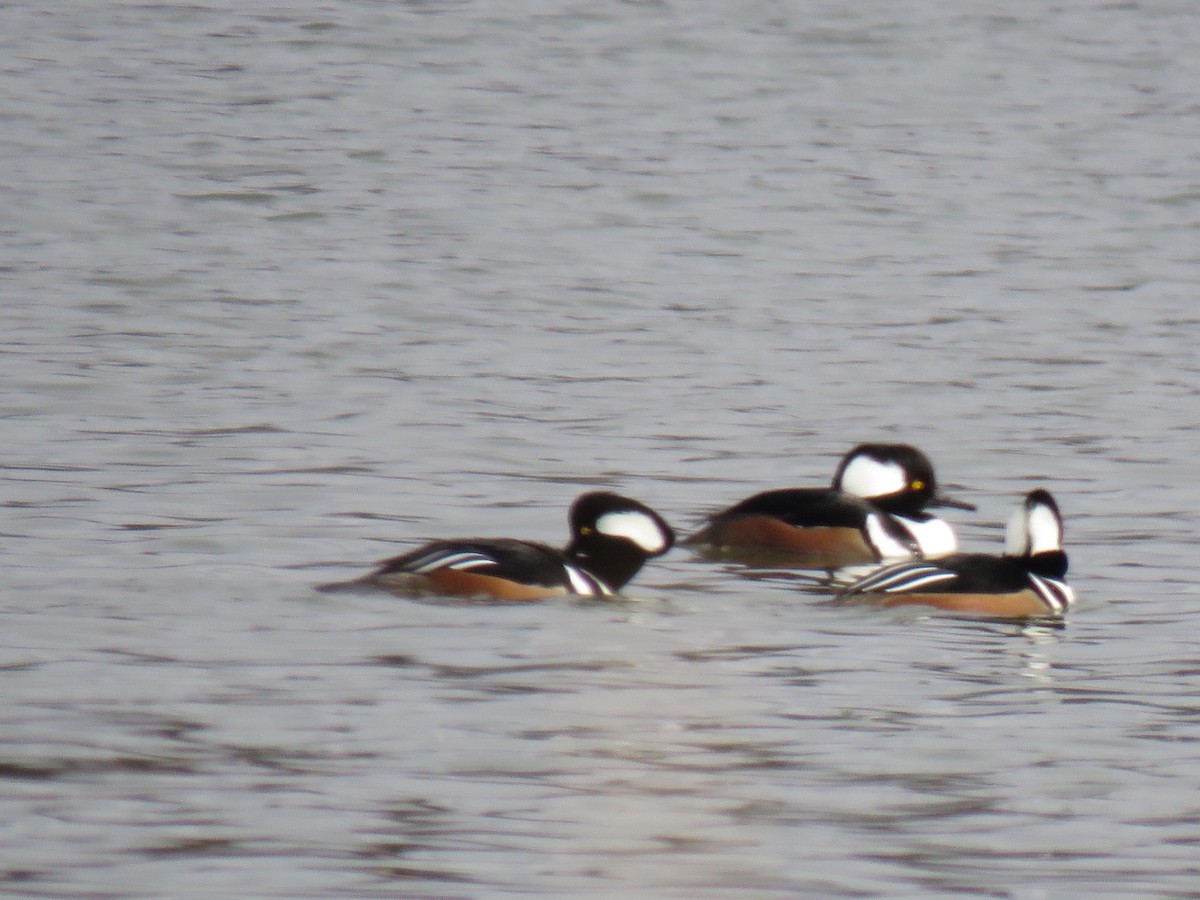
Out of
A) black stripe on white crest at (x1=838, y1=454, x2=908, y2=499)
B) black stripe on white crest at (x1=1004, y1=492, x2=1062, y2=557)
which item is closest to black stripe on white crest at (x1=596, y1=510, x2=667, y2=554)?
black stripe on white crest at (x1=1004, y1=492, x2=1062, y2=557)

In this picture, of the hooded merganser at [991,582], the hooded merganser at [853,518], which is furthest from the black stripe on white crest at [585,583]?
the hooded merganser at [853,518]

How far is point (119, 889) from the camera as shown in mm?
5801

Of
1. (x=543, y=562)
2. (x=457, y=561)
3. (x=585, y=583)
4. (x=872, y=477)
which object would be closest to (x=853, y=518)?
(x=872, y=477)

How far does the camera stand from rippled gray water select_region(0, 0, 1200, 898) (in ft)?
21.6

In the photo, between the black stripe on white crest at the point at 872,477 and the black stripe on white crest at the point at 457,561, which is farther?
the black stripe on white crest at the point at 872,477

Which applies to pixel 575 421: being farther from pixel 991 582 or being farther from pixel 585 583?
pixel 991 582

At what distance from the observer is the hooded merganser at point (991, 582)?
9.63 meters

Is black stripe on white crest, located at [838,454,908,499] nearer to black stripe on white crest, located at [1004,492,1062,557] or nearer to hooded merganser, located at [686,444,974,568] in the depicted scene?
hooded merganser, located at [686,444,974,568]

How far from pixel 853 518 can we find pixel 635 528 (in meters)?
1.91

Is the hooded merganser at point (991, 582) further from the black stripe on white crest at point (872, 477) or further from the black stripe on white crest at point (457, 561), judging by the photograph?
the black stripe on white crest at point (872, 477)

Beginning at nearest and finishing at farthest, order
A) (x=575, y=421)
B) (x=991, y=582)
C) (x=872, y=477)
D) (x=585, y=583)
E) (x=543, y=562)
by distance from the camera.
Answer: (x=543, y=562) < (x=585, y=583) < (x=991, y=582) < (x=872, y=477) < (x=575, y=421)

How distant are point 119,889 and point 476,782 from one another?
1.31m

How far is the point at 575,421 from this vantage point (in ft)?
45.5

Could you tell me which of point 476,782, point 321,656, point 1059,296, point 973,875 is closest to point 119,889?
point 476,782
